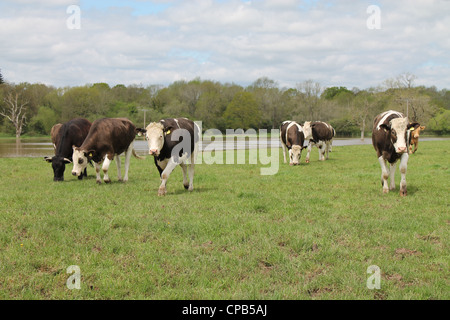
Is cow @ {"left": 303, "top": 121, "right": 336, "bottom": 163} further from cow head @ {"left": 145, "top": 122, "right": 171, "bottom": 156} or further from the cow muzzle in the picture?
cow head @ {"left": 145, "top": 122, "right": 171, "bottom": 156}

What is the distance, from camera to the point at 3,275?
4711mm

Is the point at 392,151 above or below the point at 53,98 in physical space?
below

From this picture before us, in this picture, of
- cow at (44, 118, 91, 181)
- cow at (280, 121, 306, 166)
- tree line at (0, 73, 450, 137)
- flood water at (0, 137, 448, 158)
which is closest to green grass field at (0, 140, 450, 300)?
cow at (44, 118, 91, 181)

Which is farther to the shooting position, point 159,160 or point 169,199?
point 159,160

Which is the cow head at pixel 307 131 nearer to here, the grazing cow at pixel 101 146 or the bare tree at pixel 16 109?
the grazing cow at pixel 101 146

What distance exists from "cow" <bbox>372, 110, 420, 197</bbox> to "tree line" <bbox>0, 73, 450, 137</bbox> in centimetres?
5162

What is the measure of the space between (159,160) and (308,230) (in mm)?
5198

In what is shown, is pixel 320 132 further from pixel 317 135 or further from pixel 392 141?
pixel 392 141

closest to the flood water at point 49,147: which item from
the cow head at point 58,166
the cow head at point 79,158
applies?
the cow head at point 58,166

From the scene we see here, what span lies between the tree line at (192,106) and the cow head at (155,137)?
2031 inches

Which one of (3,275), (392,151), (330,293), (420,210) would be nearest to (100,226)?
(3,275)

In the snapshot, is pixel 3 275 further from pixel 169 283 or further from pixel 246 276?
pixel 246 276

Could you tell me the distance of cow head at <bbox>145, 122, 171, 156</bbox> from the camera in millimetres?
9859

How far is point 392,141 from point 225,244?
645 centimetres
